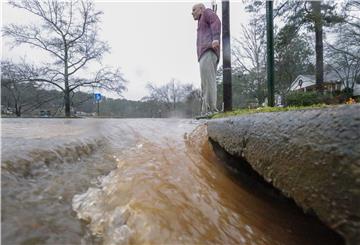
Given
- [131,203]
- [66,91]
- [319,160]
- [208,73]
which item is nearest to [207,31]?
[208,73]

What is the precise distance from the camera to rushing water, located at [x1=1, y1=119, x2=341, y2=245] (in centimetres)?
113

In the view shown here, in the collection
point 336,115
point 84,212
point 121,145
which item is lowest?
point 84,212

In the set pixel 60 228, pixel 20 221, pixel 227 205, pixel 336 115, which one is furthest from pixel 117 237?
pixel 336 115

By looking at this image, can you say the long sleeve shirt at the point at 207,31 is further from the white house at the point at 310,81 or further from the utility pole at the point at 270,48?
the white house at the point at 310,81

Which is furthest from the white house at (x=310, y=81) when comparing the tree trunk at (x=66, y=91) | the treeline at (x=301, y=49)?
the tree trunk at (x=66, y=91)

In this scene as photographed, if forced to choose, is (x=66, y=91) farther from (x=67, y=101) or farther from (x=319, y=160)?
(x=319, y=160)

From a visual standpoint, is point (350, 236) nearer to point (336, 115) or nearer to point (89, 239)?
point (336, 115)

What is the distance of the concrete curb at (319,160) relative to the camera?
0.83 metres

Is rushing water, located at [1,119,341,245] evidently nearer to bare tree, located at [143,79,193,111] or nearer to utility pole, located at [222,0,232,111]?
utility pole, located at [222,0,232,111]

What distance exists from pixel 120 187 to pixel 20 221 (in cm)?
58

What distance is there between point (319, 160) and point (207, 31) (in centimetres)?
389

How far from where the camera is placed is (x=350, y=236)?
2.71ft

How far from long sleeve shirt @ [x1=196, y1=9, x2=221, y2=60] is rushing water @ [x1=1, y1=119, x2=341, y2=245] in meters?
2.77

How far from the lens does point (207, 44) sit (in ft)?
14.3
